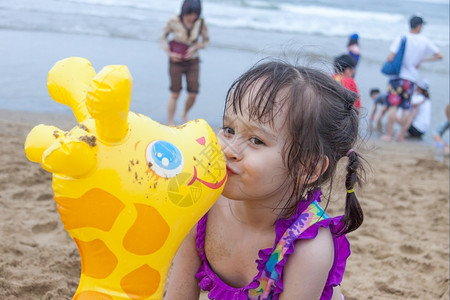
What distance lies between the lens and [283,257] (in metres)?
1.93

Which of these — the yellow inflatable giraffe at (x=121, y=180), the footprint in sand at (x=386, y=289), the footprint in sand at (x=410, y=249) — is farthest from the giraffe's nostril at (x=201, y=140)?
the footprint in sand at (x=410, y=249)

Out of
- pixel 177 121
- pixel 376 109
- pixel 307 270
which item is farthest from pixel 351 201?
pixel 376 109

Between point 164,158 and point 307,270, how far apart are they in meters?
0.65

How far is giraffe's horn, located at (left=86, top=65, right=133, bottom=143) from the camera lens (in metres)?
1.44

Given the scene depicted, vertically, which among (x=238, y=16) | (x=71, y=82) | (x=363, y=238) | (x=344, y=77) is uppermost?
(x=71, y=82)

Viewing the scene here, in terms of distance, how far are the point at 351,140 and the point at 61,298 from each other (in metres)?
1.64

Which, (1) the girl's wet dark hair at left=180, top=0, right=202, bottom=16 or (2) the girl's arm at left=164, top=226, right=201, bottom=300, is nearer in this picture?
(2) the girl's arm at left=164, top=226, right=201, bottom=300

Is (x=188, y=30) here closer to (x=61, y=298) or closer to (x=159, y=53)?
(x=159, y=53)

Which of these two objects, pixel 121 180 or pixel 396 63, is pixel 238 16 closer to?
pixel 396 63

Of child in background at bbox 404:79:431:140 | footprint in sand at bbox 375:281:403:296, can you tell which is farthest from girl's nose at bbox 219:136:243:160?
child in background at bbox 404:79:431:140

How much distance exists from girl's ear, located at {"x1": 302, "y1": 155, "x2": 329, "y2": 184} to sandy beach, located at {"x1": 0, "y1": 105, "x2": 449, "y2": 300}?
467mm

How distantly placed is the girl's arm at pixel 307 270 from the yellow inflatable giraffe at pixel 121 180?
382mm

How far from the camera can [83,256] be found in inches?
67.6

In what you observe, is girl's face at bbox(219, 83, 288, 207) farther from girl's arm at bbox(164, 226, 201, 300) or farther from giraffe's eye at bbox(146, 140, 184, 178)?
girl's arm at bbox(164, 226, 201, 300)
